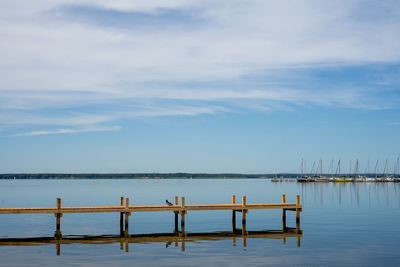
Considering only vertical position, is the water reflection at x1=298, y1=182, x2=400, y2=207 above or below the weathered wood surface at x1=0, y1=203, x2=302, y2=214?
below

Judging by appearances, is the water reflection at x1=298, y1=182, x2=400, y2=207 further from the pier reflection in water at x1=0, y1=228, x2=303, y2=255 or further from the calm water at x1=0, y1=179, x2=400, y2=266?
the pier reflection in water at x1=0, y1=228, x2=303, y2=255

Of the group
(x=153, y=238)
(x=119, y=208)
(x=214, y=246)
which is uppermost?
(x=119, y=208)

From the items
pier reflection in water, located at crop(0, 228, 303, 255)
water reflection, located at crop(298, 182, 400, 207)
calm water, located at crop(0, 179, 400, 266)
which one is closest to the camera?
calm water, located at crop(0, 179, 400, 266)

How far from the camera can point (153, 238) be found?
3938cm

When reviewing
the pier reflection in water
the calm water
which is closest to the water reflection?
the calm water

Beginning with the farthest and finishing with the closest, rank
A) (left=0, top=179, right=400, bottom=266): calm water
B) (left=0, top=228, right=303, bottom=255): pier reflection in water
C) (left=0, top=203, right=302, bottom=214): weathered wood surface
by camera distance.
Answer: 1. (left=0, top=203, right=302, bottom=214): weathered wood surface
2. (left=0, top=228, right=303, bottom=255): pier reflection in water
3. (left=0, top=179, right=400, bottom=266): calm water

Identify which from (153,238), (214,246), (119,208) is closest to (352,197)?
(153,238)

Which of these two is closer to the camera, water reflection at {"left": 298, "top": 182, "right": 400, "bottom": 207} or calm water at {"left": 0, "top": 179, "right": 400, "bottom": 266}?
calm water at {"left": 0, "top": 179, "right": 400, "bottom": 266}

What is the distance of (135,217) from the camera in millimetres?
57938

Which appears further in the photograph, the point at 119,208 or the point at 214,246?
the point at 119,208

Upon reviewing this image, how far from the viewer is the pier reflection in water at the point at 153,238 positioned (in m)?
37.2

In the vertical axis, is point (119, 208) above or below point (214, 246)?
above

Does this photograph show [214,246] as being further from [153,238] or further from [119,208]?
[119,208]

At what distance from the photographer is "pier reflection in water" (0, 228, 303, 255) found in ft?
122
